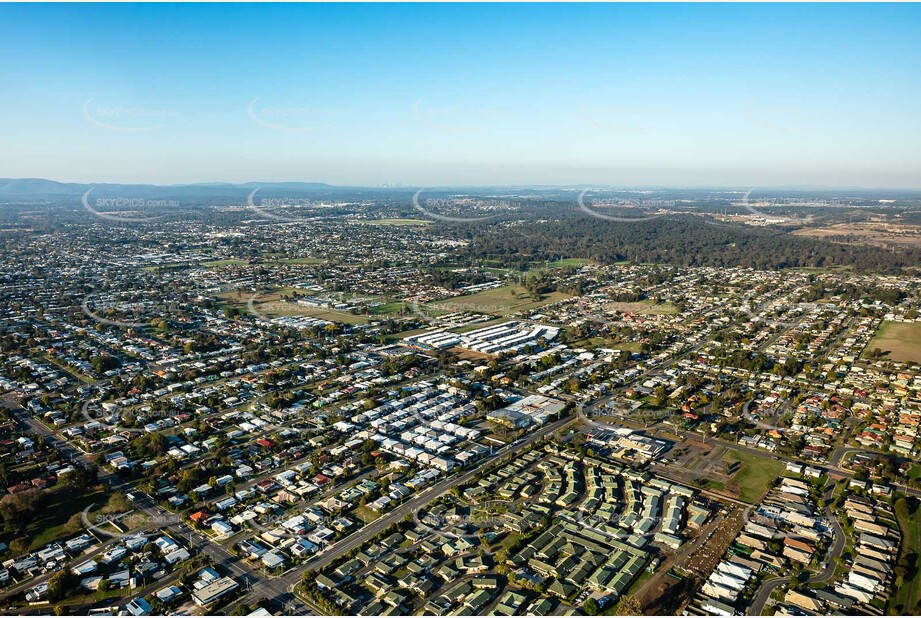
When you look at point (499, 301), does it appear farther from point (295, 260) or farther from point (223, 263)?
point (223, 263)

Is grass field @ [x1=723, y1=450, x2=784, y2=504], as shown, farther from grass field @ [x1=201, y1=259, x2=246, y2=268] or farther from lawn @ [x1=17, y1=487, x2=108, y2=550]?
grass field @ [x1=201, y1=259, x2=246, y2=268]

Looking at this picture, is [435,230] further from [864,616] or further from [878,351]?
[864,616]

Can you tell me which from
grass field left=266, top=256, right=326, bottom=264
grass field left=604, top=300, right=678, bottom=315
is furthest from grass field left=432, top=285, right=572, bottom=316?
grass field left=266, top=256, right=326, bottom=264

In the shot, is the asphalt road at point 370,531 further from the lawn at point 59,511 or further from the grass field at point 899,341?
the grass field at point 899,341

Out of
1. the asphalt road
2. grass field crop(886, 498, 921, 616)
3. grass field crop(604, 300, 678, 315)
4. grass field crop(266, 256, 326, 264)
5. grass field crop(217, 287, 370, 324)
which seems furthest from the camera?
grass field crop(266, 256, 326, 264)

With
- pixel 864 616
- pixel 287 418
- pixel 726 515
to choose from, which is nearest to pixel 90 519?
pixel 287 418

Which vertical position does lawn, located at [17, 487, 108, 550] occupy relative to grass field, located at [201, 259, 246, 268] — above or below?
below
